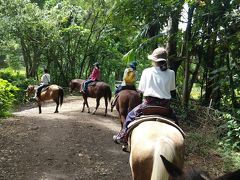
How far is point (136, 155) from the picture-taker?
4.41 meters

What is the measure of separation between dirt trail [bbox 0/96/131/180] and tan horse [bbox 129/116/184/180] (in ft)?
9.80

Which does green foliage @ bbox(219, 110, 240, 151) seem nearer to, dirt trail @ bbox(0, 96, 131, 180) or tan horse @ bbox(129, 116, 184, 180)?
dirt trail @ bbox(0, 96, 131, 180)

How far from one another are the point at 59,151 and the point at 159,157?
488cm

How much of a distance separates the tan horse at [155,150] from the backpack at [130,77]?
5784 mm

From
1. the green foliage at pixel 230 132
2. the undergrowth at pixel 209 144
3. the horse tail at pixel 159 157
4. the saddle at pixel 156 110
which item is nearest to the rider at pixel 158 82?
the saddle at pixel 156 110

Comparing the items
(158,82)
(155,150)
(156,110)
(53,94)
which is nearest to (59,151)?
(156,110)

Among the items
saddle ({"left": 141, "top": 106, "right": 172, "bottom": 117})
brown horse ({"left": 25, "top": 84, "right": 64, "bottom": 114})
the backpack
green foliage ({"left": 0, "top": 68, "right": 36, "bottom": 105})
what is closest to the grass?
the backpack

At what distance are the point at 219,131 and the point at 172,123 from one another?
492 cm

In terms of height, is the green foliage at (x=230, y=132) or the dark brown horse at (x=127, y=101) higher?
the dark brown horse at (x=127, y=101)

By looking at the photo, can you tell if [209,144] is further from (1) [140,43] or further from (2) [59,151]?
(1) [140,43]

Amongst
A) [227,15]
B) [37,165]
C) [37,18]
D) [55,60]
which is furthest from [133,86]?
[55,60]

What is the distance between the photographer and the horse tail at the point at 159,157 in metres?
3.89

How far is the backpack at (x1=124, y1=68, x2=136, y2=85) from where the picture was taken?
34.5 ft

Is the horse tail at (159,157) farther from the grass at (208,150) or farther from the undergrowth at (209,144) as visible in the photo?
the undergrowth at (209,144)
